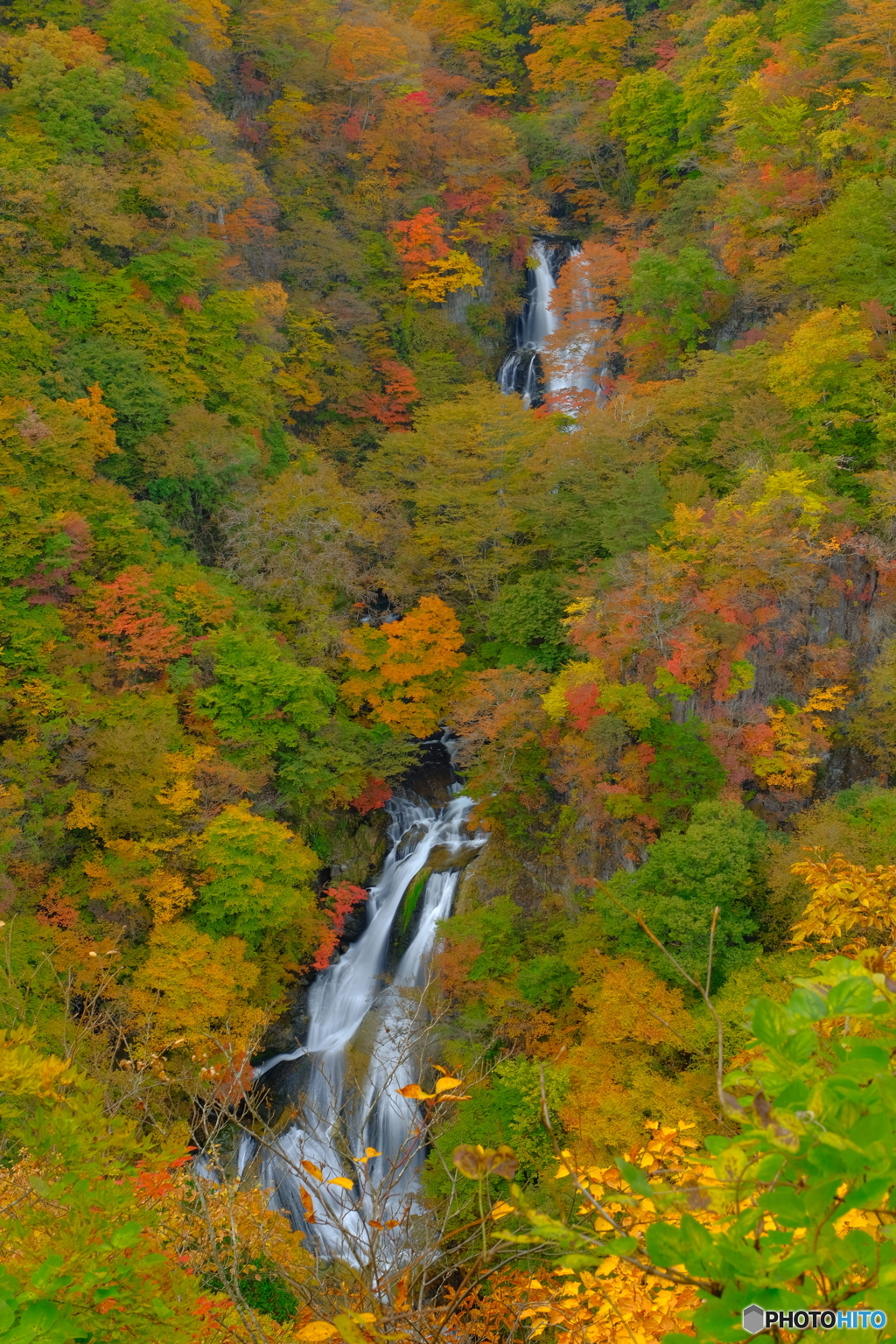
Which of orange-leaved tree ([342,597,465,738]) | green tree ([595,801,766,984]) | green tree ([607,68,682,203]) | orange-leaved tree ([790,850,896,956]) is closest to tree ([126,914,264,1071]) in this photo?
green tree ([595,801,766,984])

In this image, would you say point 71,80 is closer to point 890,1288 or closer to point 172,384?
point 172,384

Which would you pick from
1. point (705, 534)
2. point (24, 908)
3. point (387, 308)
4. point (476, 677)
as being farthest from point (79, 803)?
point (387, 308)

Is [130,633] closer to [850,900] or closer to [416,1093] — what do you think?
[850,900]

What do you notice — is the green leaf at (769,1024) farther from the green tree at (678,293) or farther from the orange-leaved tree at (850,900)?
the green tree at (678,293)

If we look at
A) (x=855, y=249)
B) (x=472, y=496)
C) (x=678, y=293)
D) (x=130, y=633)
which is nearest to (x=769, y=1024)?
(x=130, y=633)

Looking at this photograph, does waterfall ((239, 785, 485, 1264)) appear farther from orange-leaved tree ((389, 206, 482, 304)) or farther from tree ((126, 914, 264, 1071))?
orange-leaved tree ((389, 206, 482, 304))

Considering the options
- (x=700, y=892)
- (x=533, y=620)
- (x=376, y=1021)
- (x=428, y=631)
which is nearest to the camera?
(x=700, y=892)

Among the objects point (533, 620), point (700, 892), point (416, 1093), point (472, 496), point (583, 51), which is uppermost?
point (583, 51)
